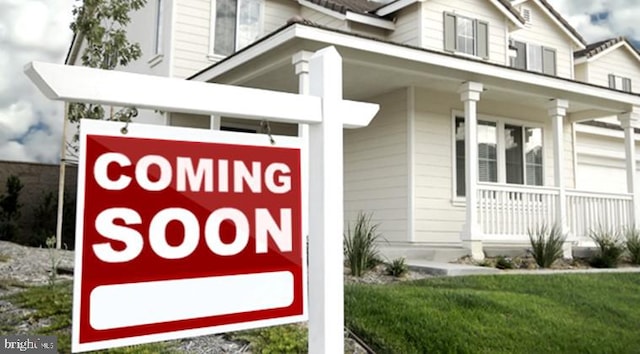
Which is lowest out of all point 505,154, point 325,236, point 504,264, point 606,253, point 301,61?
point 504,264

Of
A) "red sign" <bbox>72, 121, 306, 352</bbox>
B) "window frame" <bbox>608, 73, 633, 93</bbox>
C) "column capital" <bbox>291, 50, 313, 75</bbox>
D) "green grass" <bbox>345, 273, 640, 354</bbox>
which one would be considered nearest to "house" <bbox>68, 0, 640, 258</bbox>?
"column capital" <bbox>291, 50, 313, 75</bbox>

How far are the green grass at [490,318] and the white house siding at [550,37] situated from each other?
378 inches

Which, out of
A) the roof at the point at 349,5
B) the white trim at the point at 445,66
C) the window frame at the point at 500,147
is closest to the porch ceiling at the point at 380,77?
the white trim at the point at 445,66

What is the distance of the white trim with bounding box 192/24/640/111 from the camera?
24.6ft

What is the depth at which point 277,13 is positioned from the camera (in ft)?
40.7

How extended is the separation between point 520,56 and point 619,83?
227 inches

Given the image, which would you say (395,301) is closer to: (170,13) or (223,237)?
(223,237)

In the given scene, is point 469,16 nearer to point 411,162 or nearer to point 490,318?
point 411,162

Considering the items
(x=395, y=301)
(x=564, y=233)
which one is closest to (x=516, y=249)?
(x=564, y=233)

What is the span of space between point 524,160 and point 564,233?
2602 millimetres

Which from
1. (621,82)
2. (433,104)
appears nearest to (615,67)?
(621,82)

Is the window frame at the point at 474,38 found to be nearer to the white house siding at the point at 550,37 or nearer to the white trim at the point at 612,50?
the white house siding at the point at 550,37

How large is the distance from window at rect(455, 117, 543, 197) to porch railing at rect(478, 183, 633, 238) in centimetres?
110

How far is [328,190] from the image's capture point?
1.78m
